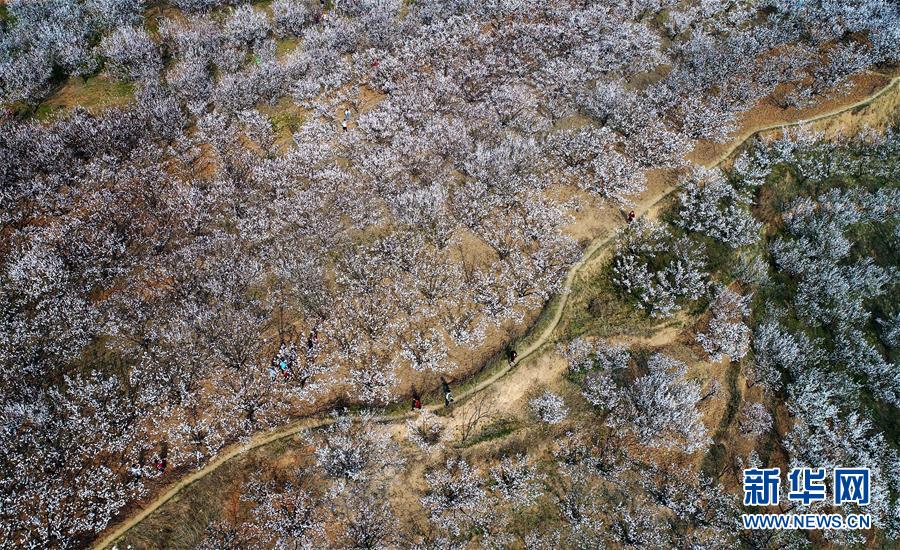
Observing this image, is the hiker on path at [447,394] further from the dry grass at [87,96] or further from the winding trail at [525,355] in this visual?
the dry grass at [87,96]

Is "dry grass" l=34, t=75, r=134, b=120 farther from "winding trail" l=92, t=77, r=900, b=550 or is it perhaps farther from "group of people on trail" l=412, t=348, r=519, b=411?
"group of people on trail" l=412, t=348, r=519, b=411

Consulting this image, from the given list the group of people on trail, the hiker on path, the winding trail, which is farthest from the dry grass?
the hiker on path

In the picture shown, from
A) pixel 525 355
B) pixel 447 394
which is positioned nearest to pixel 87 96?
pixel 447 394

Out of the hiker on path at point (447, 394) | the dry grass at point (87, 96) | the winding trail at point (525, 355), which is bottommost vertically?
the hiker on path at point (447, 394)

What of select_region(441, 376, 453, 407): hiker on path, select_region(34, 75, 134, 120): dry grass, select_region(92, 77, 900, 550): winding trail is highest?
select_region(34, 75, 134, 120): dry grass

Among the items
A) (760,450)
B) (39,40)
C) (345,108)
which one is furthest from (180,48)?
(760,450)

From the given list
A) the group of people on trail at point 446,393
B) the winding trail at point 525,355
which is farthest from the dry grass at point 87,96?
the group of people on trail at point 446,393

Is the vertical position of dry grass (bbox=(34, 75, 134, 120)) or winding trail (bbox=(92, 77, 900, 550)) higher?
dry grass (bbox=(34, 75, 134, 120))

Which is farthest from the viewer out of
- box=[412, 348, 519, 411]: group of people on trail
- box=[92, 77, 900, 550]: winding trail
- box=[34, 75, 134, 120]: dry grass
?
box=[34, 75, 134, 120]: dry grass

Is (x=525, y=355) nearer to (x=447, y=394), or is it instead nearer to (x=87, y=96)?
(x=447, y=394)
